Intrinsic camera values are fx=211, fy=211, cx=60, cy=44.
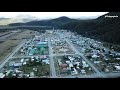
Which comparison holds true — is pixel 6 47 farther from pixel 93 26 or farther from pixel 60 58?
pixel 93 26

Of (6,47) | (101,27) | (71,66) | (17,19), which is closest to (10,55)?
(6,47)

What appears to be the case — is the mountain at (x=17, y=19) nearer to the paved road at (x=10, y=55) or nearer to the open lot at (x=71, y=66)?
the paved road at (x=10, y=55)

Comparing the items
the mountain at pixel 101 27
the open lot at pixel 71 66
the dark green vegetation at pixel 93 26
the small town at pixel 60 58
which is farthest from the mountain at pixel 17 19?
the open lot at pixel 71 66

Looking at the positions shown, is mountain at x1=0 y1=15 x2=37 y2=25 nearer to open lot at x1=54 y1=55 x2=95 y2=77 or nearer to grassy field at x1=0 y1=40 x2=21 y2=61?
grassy field at x1=0 y1=40 x2=21 y2=61

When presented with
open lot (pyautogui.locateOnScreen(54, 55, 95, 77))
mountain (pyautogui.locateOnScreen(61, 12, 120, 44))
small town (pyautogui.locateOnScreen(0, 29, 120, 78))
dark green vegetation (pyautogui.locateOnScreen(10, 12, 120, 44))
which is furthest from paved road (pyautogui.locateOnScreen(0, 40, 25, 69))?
mountain (pyautogui.locateOnScreen(61, 12, 120, 44))
